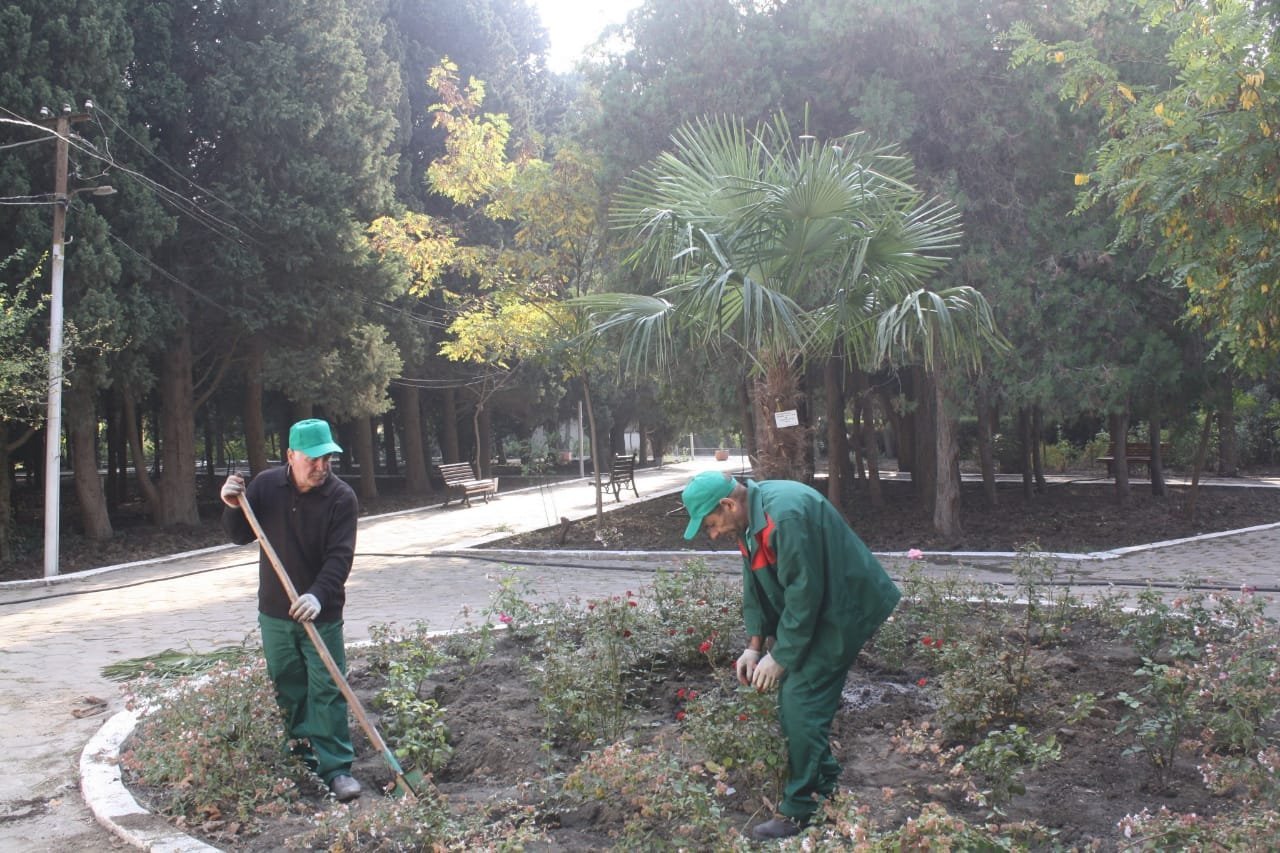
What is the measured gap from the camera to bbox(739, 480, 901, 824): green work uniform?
162 inches

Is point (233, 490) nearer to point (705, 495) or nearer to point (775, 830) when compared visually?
point (705, 495)

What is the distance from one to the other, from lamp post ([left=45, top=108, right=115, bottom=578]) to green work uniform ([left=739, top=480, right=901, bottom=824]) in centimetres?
1229

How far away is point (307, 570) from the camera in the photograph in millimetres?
4996

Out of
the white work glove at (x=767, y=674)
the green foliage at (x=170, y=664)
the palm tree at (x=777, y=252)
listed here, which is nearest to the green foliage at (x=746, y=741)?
the white work glove at (x=767, y=674)

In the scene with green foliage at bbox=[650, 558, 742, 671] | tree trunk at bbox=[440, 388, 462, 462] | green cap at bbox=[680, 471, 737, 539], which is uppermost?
tree trunk at bbox=[440, 388, 462, 462]

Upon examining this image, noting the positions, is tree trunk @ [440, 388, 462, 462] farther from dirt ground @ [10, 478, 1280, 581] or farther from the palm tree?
the palm tree

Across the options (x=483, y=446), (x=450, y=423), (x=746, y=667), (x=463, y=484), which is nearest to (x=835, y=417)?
(x=463, y=484)

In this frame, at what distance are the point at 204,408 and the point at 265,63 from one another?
15.9 metres

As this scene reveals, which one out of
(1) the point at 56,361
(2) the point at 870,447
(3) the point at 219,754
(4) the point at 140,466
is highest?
(1) the point at 56,361

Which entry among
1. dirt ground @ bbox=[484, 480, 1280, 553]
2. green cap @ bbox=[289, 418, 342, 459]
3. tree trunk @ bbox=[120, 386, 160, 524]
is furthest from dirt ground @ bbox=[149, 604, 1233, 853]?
tree trunk @ bbox=[120, 386, 160, 524]

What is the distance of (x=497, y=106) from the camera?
27984 millimetres

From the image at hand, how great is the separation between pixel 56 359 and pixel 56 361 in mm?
30

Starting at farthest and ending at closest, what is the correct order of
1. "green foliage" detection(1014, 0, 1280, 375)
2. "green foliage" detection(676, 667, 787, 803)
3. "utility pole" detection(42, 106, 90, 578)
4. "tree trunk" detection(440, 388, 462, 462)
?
1. "tree trunk" detection(440, 388, 462, 462)
2. "utility pole" detection(42, 106, 90, 578)
3. "green foliage" detection(1014, 0, 1280, 375)
4. "green foliage" detection(676, 667, 787, 803)

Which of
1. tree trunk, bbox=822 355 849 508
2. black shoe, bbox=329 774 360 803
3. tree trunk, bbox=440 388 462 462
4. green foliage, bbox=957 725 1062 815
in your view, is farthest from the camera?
tree trunk, bbox=440 388 462 462
